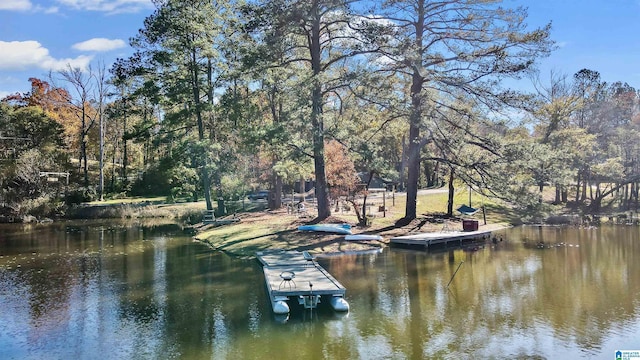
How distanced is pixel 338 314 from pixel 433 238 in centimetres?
1353

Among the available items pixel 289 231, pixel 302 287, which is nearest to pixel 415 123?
pixel 289 231

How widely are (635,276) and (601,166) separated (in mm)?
25380

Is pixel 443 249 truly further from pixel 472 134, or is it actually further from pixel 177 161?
pixel 177 161

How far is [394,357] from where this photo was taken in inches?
437

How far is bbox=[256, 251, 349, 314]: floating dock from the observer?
1483 centimetres

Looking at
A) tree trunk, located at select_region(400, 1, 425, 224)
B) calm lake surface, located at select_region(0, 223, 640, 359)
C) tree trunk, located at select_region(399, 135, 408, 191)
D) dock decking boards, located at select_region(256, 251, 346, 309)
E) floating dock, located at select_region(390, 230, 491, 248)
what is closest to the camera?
calm lake surface, located at select_region(0, 223, 640, 359)

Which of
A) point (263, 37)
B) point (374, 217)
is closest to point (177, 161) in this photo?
point (263, 37)

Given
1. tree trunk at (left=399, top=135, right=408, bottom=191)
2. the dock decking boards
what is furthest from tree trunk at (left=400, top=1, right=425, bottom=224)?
tree trunk at (left=399, top=135, right=408, bottom=191)

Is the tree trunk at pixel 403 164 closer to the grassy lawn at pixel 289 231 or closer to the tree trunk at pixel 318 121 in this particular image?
the grassy lawn at pixel 289 231

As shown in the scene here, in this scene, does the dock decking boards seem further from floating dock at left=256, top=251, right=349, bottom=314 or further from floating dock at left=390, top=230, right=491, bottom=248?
floating dock at left=390, top=230, right=491, bottom=248

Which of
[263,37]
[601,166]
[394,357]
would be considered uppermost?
[263,37]

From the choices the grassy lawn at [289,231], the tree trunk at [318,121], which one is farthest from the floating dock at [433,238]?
the tree trunk at [318,121]

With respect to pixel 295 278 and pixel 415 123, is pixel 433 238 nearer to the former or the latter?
pixel 415 123

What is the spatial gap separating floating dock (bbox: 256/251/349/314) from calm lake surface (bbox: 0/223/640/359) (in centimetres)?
48
